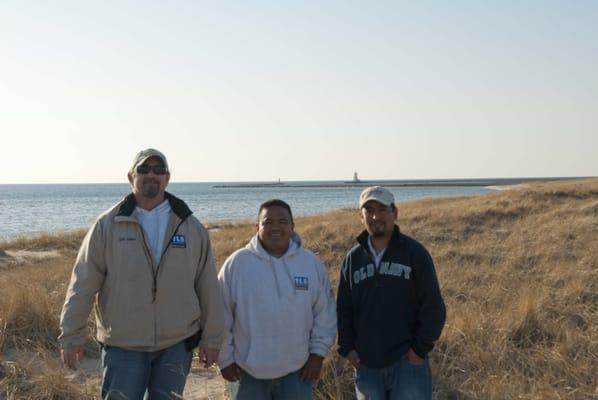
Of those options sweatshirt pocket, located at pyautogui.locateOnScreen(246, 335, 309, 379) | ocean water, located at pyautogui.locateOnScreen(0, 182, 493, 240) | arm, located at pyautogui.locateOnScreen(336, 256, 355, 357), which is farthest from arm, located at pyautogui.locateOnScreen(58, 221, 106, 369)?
ocean water, located at pyautogui.locateOnScreen(0, 182, 493, 240)

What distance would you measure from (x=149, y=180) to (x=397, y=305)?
1613 mm

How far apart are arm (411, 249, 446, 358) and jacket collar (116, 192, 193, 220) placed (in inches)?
54.9

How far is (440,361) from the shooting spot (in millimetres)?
5160

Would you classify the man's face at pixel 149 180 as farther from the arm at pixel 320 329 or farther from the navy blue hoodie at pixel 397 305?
the navy blue hoodie at pixel 397 305

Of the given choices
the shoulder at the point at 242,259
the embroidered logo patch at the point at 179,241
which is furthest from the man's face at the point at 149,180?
the shoulder at the point at 242,259

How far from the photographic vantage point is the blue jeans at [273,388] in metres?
3.44

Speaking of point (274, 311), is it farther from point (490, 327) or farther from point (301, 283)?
point (490, 327)

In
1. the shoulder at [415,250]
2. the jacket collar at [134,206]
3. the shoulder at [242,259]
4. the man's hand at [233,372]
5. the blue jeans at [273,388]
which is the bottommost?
the blue jeans at [273,388]

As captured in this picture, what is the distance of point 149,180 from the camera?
11.3 feet

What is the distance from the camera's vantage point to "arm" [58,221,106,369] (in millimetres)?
3359

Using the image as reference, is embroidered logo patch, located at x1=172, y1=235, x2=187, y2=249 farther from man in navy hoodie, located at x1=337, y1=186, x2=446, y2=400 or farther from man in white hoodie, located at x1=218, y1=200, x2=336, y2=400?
man in navy hoodie, located at x1=337, y1=186, x2=446, y2=400

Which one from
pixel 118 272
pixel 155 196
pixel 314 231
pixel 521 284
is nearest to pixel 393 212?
pixel 155 196

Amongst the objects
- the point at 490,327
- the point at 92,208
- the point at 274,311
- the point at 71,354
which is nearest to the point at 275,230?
the point at 274,311

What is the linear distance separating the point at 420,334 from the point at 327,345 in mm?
549
